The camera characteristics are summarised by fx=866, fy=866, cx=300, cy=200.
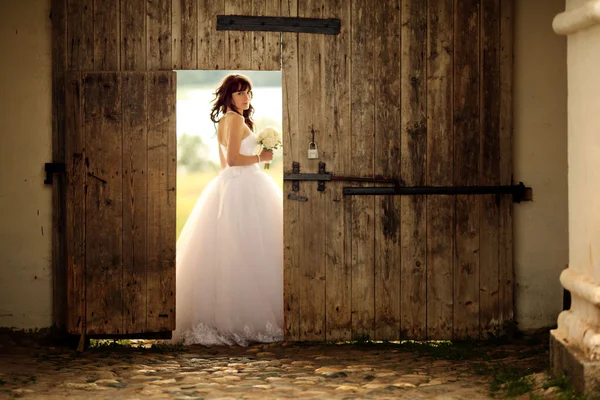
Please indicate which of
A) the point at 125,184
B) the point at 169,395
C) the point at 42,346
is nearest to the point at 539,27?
the point at 125,184

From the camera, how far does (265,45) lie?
6.14 metres

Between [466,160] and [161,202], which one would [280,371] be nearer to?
[161,202]

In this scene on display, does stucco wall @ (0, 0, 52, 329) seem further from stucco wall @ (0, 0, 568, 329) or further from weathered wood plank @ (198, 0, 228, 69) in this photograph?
weathered wood plank @ (198, 0, 228, 69)

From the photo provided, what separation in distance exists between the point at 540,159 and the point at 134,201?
296cm

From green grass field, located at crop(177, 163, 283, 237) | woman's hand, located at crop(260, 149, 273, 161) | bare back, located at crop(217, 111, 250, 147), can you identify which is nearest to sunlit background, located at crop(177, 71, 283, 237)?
green grass field, located at crop(177, 163, 283, 237)

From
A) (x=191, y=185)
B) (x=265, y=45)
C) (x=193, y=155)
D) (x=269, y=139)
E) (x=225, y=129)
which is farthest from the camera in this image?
(x=193, y=155)

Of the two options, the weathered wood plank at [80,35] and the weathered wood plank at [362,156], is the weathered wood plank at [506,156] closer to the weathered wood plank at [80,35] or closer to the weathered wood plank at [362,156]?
the weathered wood plank at [362,156]

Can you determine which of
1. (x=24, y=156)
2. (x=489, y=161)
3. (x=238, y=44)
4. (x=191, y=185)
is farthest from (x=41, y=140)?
(x=191, y=185)

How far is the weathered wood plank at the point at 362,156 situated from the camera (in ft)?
20.2

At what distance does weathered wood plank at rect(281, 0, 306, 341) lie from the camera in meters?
6.16

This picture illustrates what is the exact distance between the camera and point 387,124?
6207 mm

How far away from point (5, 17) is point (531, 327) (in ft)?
14.4

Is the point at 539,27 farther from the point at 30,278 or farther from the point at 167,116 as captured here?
the point at 30,278

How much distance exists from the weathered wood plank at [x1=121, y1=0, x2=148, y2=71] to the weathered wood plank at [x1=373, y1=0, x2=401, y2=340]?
5.40ft
